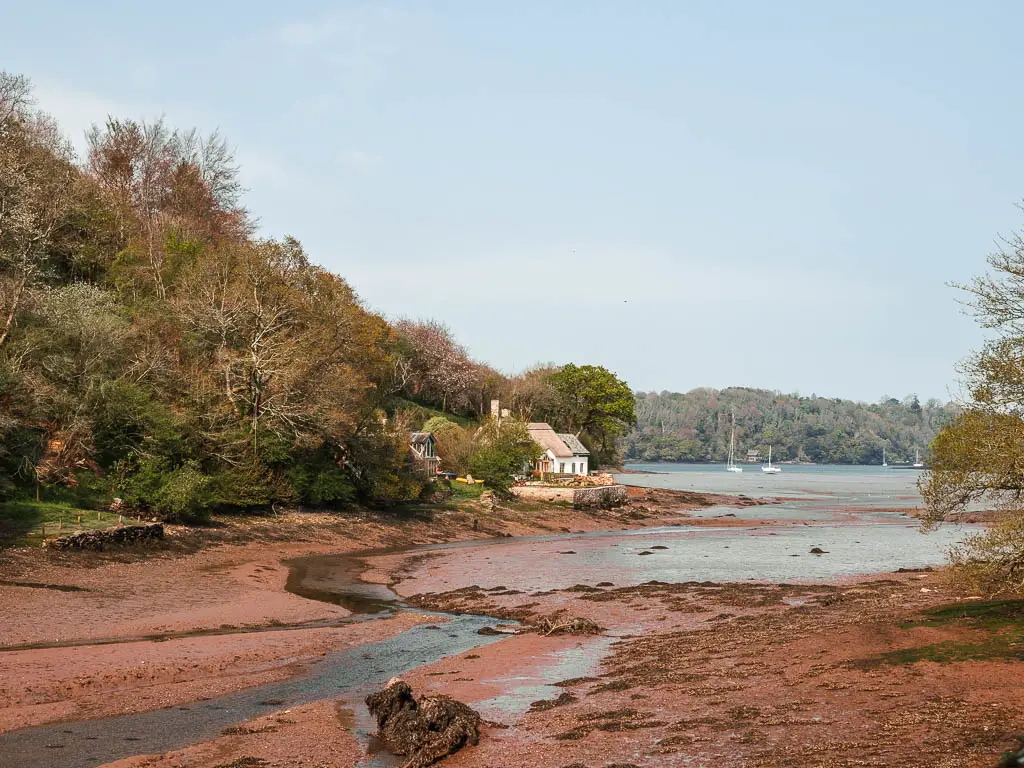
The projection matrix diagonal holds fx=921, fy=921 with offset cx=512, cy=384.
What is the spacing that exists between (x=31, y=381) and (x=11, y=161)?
12476 mm

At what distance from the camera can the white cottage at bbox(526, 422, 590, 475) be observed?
350 ft

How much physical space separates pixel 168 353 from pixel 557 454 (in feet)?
193

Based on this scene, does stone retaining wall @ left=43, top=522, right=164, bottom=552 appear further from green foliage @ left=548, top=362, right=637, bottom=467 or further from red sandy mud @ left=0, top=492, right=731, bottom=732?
green foliage @ left=548, top=362, right=637, bottom=467

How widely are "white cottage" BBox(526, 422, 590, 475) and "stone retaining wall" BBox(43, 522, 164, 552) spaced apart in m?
64.4

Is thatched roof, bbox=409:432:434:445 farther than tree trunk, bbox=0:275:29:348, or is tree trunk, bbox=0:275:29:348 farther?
thatched roof, bbox=409:432:434:445

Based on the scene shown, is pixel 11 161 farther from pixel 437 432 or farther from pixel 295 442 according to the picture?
pixel 437 432

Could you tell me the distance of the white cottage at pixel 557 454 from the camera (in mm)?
106688

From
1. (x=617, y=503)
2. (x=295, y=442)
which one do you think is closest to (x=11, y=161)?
(x=295, y=442)

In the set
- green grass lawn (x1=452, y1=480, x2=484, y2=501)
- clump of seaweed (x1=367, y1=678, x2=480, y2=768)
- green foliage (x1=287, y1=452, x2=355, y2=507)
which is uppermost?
green foliage (x1=287, y1=452, x2=355, y2=507)

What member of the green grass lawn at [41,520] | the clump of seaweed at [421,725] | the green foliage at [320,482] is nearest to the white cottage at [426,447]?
the green foliage at [320,482]

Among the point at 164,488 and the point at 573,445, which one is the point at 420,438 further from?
the point at 164,488

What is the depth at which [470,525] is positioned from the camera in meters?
67.8

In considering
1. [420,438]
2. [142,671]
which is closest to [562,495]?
[420,438]

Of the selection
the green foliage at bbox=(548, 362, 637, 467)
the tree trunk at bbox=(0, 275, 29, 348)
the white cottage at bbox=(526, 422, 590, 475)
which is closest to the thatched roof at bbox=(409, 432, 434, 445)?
the white cottage at bbox=(526, 422, 590, 475)
